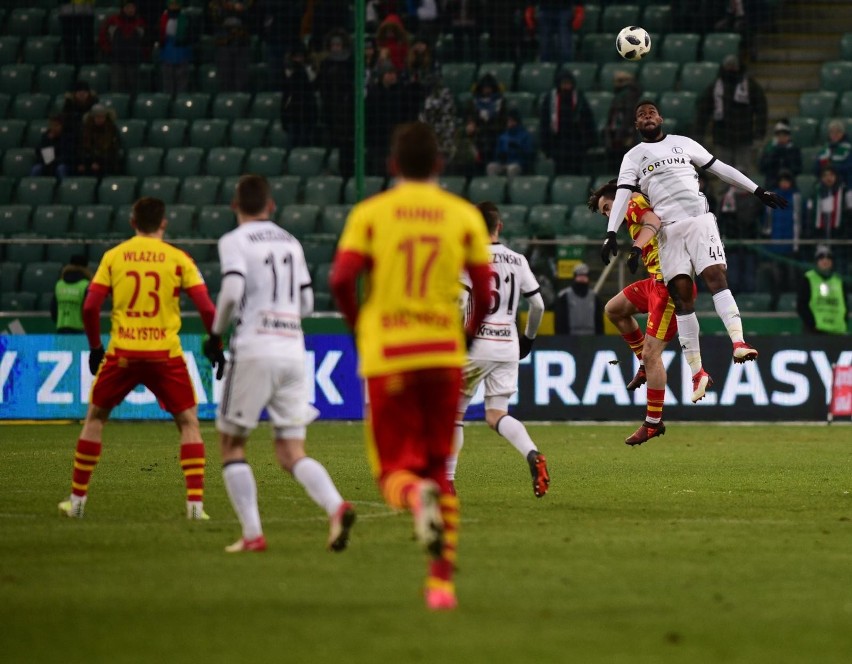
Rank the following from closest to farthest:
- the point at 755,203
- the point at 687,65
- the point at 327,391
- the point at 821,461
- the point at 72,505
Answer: the point at 72,505
the point at 821,461
the point at 327,391
the point at 755,203
the point at 687,65

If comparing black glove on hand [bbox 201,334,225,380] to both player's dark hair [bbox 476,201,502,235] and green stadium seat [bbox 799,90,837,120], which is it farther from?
green stadium seat [bbox 799,90,837,120]

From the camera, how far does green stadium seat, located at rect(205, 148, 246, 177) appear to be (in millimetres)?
24469

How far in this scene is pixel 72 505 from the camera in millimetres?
10562

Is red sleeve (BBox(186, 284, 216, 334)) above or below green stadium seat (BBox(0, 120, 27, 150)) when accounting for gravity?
below

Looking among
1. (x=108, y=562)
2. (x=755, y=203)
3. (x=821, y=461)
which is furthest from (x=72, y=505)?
(x=755, y=203)

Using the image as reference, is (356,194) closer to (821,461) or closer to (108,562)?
(821,461)

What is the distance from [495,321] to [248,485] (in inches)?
136

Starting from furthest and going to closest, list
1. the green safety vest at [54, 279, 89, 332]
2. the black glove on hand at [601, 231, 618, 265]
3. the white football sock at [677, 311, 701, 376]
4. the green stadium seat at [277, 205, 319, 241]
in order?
the green stadium seat at [277, 205, 319, 241] < the green safety vest at [54, 279, 89, 332] < the white football sock at [677, 311, 701, 376] < the black glove on hand at [601, 231, 618, 265]

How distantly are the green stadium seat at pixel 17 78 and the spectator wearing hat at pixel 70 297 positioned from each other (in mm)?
5484

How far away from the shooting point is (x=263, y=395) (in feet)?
27.9

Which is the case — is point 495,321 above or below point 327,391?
above

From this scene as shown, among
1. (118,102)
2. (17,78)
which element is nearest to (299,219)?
(118,102)

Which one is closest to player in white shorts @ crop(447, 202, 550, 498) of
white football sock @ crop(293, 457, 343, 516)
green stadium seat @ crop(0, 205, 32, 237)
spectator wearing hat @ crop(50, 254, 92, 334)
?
white football sock @ crop(293, 457, 343, 516)

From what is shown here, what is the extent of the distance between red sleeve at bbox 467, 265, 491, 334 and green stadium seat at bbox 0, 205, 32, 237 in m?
17.0
